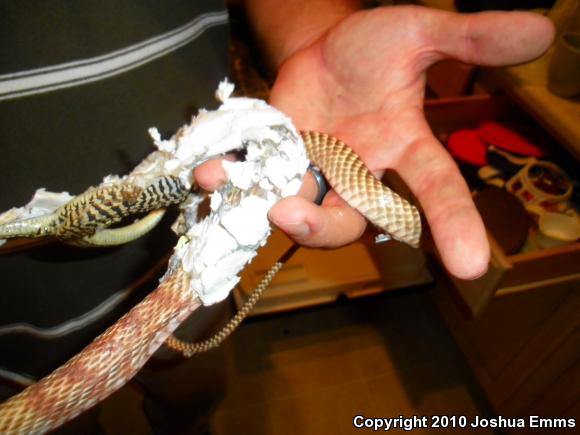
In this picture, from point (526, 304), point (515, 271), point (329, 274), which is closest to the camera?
point (515, 271)

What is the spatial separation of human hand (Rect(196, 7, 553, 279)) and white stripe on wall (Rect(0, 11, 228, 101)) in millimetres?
200

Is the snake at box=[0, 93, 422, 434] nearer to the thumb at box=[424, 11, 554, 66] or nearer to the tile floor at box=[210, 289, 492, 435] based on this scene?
the thumb at box=[424, 11, 554, 66]

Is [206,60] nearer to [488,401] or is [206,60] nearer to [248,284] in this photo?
[248,284]

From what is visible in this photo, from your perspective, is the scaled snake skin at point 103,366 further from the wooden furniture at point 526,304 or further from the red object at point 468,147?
the red object at point 468,147

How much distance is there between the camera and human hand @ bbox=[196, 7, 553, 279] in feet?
1.80

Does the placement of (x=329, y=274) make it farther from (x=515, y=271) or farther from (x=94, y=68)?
(x=94, y=68)

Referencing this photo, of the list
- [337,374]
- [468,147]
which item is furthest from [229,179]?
[337,374]

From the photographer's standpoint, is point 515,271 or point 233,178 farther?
point 515,271

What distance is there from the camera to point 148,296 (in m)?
0.50

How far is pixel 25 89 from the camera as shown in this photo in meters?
0.51

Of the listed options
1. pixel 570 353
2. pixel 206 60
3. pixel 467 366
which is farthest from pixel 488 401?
pixel 206 60

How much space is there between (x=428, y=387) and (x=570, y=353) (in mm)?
679

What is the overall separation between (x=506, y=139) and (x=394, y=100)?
2.57ft

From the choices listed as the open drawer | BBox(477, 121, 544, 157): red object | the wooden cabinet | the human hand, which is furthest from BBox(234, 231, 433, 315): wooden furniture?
the human hand
